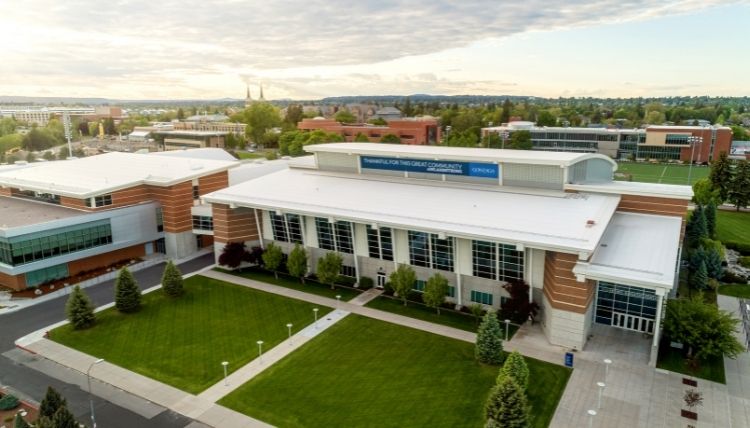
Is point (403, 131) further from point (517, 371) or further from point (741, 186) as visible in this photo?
point (517, 371)

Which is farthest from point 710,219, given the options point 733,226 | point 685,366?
point 685,366

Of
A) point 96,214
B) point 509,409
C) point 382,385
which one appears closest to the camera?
point 509,409

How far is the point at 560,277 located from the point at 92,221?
43.0m

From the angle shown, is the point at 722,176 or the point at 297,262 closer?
the point at 297,262

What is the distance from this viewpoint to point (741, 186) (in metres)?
70.2

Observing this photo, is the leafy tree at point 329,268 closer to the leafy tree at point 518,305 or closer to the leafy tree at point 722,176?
the leafy tree at point 518,305

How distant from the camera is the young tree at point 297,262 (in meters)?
43.8

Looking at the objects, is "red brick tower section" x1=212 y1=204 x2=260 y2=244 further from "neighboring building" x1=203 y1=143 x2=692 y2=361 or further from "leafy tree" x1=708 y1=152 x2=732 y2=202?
"leafy tree" x1=708 y1=152 x2=732 y2=202

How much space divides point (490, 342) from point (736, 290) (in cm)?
2751

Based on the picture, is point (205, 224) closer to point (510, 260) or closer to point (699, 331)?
point (510, 260)

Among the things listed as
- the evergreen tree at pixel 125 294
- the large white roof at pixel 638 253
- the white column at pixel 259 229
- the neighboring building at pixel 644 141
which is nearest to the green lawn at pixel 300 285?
the white column at pixel 259 229

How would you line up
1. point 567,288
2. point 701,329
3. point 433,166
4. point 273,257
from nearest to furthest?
point 701,329 < point 567,288 < point 273,257 < point 433,166

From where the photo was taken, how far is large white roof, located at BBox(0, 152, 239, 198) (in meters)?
51.0

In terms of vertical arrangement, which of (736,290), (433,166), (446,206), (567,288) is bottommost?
(736,290)
